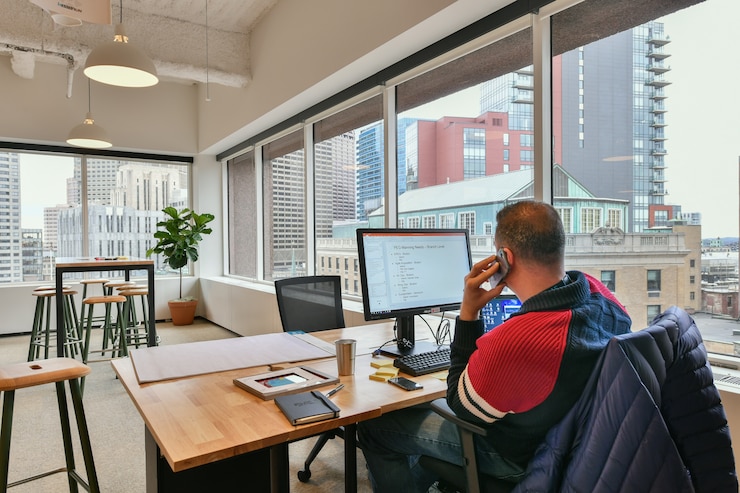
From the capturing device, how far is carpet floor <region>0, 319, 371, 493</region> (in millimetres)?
2344

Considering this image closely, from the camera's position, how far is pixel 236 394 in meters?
1.41

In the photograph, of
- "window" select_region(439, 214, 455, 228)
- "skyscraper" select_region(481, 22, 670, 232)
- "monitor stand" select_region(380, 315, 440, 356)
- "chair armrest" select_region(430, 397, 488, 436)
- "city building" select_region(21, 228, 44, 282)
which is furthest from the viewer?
"city building" select_region(21, 228, 44, 282)

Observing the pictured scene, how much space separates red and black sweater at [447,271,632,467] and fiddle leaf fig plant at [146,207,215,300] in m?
5.55

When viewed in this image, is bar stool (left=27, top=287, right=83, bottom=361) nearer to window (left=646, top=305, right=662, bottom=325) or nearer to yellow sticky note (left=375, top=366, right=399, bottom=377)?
yellow sticky note (left=375, top=366, right=399, bottom=377)

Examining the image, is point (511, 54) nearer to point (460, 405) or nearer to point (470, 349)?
point (470, 349)

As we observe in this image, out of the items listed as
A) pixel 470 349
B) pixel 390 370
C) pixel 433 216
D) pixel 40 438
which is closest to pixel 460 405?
pixel 470 349

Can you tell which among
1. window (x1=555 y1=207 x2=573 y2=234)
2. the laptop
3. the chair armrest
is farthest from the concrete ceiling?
the chair armrest

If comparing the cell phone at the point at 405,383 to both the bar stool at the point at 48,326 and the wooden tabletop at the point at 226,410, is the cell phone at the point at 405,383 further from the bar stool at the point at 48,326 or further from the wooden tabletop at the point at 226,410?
the bar stool at the point at 48,326

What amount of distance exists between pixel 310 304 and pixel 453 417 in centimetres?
153

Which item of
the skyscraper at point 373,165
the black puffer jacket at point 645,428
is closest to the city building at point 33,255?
the skyscraper at point 373,165

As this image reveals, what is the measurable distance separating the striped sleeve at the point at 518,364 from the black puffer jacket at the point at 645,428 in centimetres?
9

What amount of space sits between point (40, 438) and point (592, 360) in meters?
3.25

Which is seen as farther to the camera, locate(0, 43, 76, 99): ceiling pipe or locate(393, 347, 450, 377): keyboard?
locate(0, 43, 76, 99): ceiling pipe

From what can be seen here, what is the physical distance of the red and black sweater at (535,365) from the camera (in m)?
1.07
